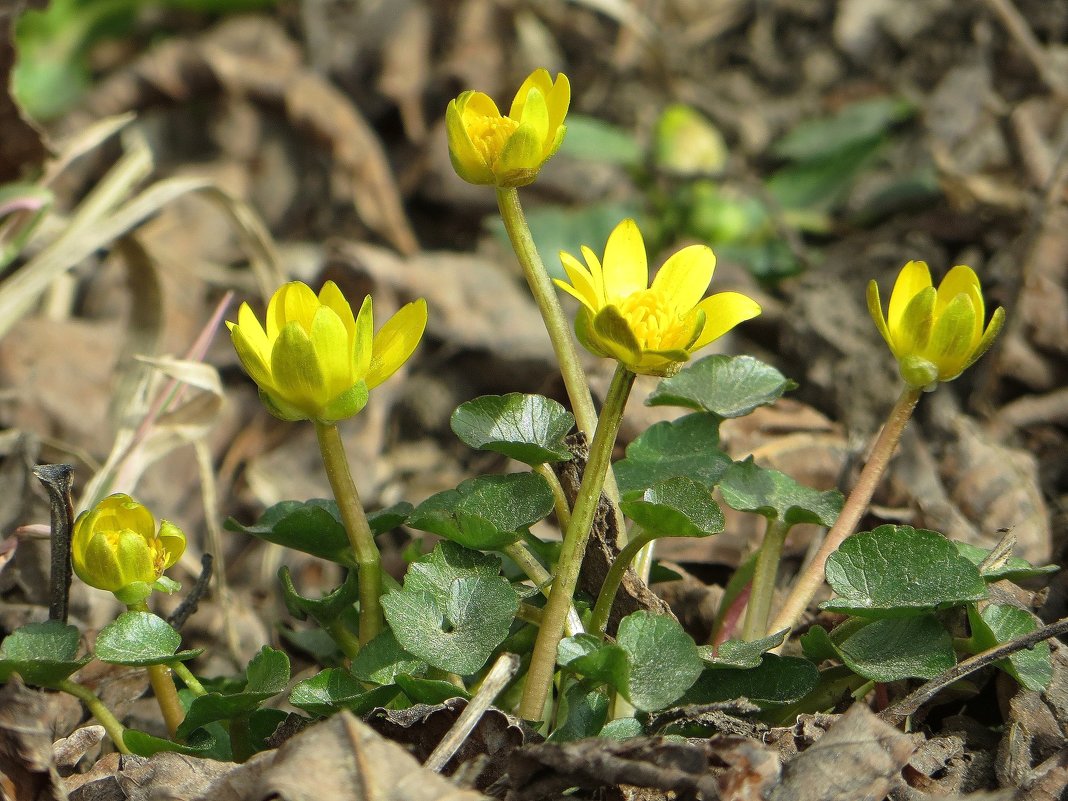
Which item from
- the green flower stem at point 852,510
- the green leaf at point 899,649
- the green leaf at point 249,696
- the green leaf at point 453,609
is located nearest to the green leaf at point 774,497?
the green flower stem at point 852,510

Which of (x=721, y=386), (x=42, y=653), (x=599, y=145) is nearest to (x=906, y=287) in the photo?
(x=721, y=386)

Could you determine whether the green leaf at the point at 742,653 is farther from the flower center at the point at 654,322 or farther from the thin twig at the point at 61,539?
the thin twig at the point at 61,539

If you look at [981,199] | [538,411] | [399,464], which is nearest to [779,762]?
[538,411]

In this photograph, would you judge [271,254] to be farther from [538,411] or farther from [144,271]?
[538,411]

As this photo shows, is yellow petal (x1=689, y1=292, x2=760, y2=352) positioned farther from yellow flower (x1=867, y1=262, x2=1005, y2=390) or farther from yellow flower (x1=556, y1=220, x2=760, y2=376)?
yellow flower (x1=867, y1=262, x2=1005, y2=390)

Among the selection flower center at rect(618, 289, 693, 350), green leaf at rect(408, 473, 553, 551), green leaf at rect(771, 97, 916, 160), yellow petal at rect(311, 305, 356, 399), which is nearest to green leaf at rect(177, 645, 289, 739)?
green leaf at rect(408, 473, 553, 551)

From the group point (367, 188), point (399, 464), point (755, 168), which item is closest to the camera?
point (399, 464)
